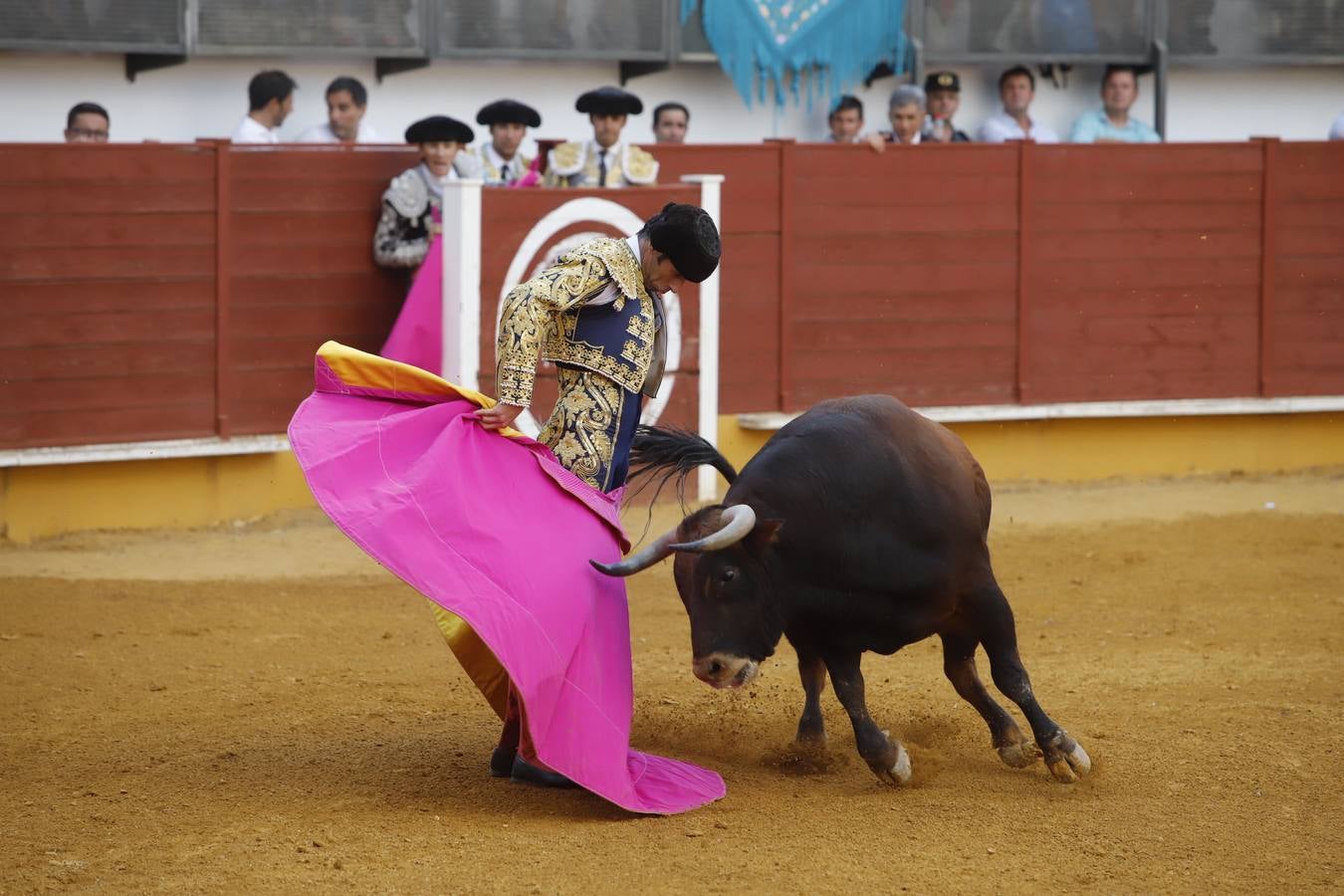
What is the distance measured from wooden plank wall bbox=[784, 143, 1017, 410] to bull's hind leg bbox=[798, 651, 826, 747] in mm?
3954

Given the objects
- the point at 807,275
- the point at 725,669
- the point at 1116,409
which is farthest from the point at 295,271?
the point at 725,669

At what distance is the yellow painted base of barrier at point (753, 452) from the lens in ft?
22.3

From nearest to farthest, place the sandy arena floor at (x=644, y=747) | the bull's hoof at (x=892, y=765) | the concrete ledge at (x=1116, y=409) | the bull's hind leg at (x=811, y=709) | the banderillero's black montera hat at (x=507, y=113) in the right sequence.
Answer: the sandy arena floor at (x=644, y=747) < the bull's hoof at (x=892, y=765) < the bull's hind leg at (x=811, y=709) < the banderillero's black montera hat at (x=507, y=113) < the concrete ledge at (x=1116, y=409)

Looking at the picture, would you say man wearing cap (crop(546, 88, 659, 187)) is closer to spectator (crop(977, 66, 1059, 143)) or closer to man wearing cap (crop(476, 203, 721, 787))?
spectator (crop(977, 66, 1059, 143))

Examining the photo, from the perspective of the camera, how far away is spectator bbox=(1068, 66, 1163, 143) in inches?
360

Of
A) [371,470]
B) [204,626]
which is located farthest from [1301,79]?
[371,470]

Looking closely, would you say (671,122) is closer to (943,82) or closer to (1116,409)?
(943,82)

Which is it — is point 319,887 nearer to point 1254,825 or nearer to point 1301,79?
point 1254,825

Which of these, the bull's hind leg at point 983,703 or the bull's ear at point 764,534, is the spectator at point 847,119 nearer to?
the bull's hind leg at point 983,703

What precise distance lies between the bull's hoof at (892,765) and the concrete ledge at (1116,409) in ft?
13.5

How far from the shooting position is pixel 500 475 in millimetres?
3764

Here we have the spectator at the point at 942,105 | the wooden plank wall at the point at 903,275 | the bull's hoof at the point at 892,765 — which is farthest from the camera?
the spectator at the point at 942,105

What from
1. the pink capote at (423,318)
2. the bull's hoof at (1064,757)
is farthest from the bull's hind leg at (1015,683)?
the pink capote at (423,318)

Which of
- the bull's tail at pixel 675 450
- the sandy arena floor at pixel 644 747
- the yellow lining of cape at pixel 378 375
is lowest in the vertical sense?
the sandy arena floor at pixel 644 747
